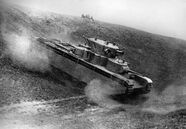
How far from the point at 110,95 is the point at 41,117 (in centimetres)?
635

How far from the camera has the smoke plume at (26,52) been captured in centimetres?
1895

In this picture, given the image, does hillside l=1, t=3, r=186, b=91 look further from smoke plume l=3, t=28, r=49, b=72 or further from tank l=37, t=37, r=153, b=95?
tank l=37, t=37, r=153, b=95

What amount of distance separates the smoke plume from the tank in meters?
0.95

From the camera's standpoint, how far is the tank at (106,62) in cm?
1692

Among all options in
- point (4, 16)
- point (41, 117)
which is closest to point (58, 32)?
point (4, 16)

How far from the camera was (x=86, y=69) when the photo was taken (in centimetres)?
1828

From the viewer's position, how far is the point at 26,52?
68.8 ft

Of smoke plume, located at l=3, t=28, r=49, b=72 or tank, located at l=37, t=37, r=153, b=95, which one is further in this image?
smoke plume, located at l=3, t=28, r=49, b=72

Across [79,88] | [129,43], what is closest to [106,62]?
[79,88]

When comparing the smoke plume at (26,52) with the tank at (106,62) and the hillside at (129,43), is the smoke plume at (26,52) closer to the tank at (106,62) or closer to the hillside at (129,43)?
the tank at (106,62)

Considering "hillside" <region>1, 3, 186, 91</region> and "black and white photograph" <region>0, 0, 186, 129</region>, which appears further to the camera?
"hillside" <region>1, 3, 186, 91</region>

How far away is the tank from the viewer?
666 inches

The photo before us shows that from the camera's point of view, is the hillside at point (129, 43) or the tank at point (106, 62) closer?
the tank at point (106, 62)

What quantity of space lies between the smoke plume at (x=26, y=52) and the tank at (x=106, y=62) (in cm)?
95
